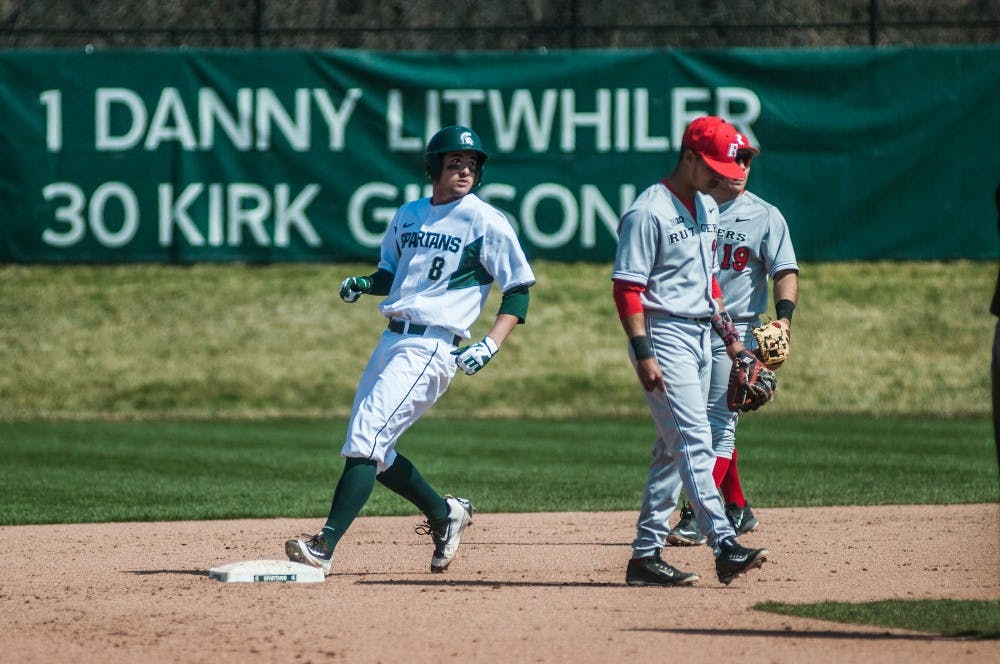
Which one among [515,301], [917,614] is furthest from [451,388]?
[917,614]

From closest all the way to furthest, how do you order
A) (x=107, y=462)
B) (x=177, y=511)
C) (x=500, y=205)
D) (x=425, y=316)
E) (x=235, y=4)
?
(x=425, y=316), (x=177, y=511), (x=107, y=462), (x=500, y=205), (x=235, y=4)

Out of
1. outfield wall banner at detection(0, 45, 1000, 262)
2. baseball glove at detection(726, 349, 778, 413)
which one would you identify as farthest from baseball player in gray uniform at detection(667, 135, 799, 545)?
outfield wall banner at detection(0, 45, 1000, 262)

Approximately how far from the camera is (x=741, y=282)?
807cm

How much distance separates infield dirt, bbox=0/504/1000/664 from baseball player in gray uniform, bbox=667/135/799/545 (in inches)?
11.7

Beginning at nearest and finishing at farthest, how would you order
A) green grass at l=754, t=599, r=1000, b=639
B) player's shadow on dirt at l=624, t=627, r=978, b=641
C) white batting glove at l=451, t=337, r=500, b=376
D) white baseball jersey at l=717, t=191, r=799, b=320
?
player's shadow on dirt at l=624, t=627, r=978, b=641
green grass at l=754, t=599, r=1000, b=639
white batting glove at l=451, t=337, r=500, b=376
white baseball jersey at l=717, t=191, r=799, b=320

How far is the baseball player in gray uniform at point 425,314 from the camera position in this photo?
650 centimetres

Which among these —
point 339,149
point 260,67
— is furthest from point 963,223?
point 260,67

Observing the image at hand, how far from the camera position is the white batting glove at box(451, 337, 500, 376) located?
20.9ft

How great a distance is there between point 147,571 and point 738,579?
8.66ft

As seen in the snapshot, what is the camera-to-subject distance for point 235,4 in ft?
68.6

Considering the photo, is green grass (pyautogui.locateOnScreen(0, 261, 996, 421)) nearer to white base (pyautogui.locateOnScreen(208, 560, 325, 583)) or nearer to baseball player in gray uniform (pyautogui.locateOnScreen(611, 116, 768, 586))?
white base (pyautogui.locateOnScreen(208, 560, 325, 583))

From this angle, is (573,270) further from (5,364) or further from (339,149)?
(5,364)

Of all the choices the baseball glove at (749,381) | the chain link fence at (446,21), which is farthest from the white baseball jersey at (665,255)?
the chain link fence at (446,21)

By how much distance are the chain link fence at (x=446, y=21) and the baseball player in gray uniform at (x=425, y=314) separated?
13267 millimetres
